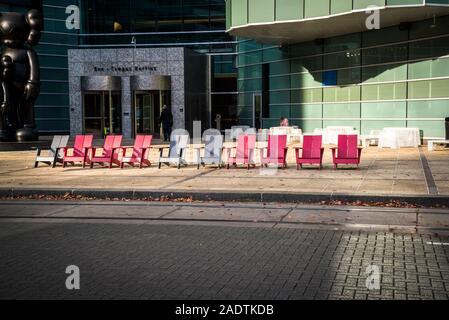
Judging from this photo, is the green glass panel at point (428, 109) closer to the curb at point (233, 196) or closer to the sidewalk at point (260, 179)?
the sidewalk at point (260, 179)

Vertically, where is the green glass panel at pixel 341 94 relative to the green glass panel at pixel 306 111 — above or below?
above

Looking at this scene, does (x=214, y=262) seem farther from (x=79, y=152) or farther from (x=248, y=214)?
(x=79, y=152)

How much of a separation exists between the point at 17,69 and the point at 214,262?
20.9m

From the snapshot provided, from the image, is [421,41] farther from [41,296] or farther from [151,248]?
[41,296]

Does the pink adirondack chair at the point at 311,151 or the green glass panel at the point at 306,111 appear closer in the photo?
the pink adirondack chair at the point at 311,151

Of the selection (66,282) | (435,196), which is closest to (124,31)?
(435,196)

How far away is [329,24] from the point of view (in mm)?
27203

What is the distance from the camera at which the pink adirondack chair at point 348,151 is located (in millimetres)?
15711

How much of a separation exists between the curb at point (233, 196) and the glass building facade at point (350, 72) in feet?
47.3

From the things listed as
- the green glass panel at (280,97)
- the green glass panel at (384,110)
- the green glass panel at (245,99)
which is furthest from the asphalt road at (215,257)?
the green glass panel at (245,99)

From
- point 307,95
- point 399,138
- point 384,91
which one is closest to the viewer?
point 399,138

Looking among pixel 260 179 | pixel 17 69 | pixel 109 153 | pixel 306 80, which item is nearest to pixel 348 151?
pixel 260 179
